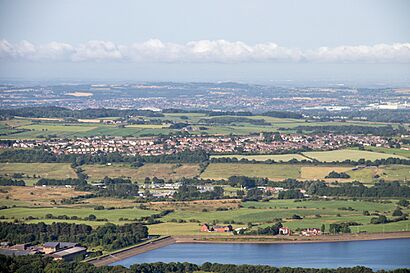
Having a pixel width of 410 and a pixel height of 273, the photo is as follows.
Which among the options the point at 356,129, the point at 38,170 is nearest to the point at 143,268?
the point at 38,170

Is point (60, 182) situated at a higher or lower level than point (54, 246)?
lower

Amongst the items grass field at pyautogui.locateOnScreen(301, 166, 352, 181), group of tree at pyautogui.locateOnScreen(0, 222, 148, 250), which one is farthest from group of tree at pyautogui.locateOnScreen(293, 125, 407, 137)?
group of tree at pyautogui.locateOnScreen(0, 222, 148, 250)

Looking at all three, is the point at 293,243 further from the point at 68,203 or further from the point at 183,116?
the point at 183,116

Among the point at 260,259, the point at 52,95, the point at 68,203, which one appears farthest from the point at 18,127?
the point at 52,95

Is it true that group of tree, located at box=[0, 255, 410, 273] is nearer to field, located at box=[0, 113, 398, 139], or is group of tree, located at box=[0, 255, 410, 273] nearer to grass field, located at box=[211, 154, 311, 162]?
grass field, located at box=[211, 154, 311, 162]

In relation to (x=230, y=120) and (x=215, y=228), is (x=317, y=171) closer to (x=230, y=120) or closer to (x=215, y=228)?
(x=215, y=228)

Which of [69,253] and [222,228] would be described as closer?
[69,253]

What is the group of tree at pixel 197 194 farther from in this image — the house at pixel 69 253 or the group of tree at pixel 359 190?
the house at pixel 69 253
